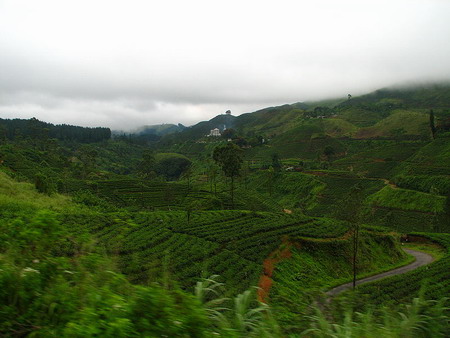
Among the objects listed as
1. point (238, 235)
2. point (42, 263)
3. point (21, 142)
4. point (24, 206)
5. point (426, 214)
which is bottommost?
point (426, 214)

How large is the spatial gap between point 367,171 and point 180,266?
244 feet

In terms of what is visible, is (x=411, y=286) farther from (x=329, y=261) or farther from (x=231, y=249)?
(x=231, y=249)

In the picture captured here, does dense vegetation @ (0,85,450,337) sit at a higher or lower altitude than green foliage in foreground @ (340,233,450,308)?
higher

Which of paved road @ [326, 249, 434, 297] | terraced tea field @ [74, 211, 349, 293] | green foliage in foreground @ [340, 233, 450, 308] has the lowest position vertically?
paved road @ [326, 249, 434, 297]

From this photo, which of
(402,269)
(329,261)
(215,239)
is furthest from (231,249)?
(402,269)

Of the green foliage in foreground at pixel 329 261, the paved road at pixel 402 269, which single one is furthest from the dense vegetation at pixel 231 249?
the paved road at pixel 402 269

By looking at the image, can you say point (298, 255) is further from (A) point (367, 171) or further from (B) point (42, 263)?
(A) point (367, 171)

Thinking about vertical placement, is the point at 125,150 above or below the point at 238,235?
above

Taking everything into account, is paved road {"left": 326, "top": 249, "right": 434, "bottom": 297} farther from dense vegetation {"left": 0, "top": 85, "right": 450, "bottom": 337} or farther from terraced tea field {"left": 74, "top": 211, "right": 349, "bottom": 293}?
terraced tea field {"left": 74, "top": 211, "right": 349, "bottom": 293}

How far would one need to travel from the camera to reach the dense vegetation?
340 centimetres

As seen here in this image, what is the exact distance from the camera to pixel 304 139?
131 m

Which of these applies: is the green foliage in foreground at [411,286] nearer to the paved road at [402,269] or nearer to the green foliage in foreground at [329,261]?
the paved road at [402,269]

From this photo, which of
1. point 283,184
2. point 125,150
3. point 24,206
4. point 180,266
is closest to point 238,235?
point 180,266

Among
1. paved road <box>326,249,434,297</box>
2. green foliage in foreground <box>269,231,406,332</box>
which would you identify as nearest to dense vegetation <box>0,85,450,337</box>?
green foliage in foreground <box>269,231,406,332</box>
